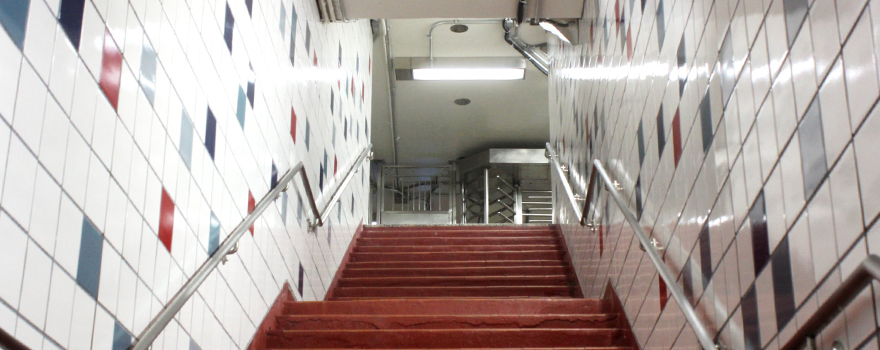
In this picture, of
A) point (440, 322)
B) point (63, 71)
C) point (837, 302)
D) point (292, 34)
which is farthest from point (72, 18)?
point (292, 34)

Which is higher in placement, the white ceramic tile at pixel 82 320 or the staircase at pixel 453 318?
the staircase at pixel 453 318

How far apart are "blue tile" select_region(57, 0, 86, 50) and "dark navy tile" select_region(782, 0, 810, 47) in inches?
74.9

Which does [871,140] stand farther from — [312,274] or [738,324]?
[312,274]

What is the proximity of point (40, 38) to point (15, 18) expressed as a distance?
114 mm

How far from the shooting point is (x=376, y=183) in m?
14.2

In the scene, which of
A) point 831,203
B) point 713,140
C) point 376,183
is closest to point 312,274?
Answer: point 713,140

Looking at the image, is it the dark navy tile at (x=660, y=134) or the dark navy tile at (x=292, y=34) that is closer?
the dark navy tile at (x=660, y=134)

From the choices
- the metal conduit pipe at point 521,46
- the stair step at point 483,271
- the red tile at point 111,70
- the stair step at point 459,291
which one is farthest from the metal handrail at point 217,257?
the metal conduit pipe at point 521,46

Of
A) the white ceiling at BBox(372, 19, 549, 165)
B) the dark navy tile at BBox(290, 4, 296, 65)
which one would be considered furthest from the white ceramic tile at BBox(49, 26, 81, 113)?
the white ceiling at BBox(372, 19, 549, 165)

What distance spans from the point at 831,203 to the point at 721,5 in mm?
1037

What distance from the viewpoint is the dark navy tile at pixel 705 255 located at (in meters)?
2.81

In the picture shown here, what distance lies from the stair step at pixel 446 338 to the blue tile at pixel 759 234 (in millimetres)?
1822

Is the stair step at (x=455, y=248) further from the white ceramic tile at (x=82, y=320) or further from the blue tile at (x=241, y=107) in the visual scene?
the white ceramic tile at (x=82, y=320)

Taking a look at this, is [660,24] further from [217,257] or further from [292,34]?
[292,34]
